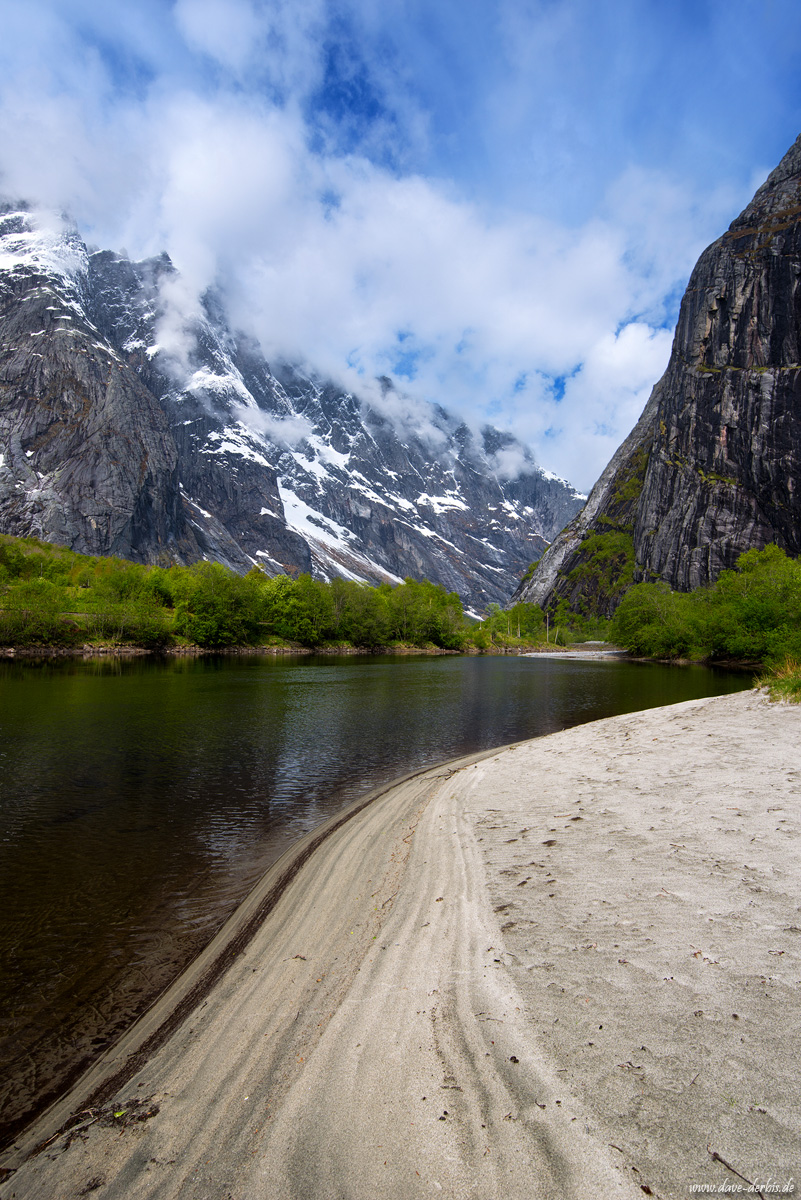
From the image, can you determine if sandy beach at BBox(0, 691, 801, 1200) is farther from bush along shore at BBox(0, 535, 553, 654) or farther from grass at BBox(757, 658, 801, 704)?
bush along shore at BBox(0, 535, 553, 654)

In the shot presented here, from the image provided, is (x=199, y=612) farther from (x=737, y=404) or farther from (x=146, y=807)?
(x=737, y=404)

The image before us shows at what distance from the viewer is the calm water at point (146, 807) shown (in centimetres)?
727

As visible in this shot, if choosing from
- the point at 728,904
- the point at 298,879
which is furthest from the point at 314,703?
the point at 728,904

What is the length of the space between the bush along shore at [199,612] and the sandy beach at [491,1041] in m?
87.0

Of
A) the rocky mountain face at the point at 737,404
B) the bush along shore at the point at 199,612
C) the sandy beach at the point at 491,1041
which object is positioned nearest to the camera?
the sandy beach at the point at 491,1041

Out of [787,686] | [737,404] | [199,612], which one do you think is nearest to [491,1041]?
[787,686]

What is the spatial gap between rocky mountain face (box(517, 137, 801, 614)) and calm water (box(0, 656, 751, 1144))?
129921 millimetres

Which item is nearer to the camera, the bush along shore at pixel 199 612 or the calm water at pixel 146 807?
the calm water at pixel 146 807

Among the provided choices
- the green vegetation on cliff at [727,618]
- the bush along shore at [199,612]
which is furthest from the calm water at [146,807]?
the bush along shore at [199,612]

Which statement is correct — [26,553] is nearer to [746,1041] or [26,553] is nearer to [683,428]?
[746,1041]

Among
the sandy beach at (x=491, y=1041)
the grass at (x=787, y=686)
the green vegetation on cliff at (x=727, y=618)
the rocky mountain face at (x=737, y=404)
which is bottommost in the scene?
the sandy beach at (x=491, y=1041)

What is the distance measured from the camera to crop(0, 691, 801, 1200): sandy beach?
3.35 m

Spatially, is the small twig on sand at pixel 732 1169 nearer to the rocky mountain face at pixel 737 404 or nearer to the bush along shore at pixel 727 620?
the bush along shore at pixel 727 620

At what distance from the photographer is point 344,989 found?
5891 mm
